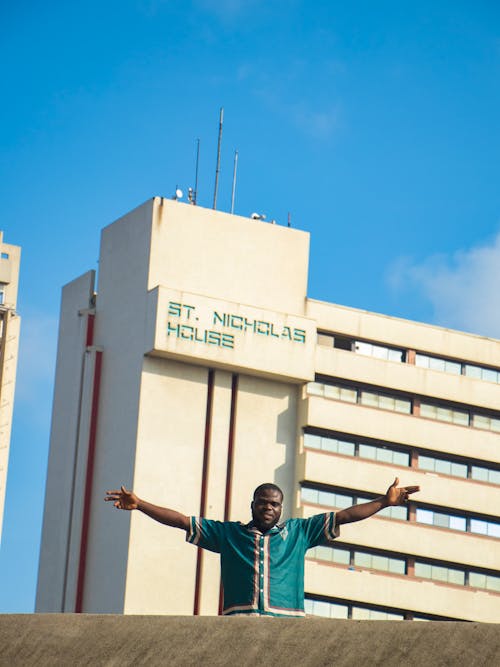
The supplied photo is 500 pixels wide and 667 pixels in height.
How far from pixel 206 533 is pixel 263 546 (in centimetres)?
52

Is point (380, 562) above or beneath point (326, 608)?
above

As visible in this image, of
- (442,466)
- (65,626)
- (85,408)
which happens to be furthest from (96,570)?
(65,626)

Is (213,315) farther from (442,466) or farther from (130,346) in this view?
(442,466)

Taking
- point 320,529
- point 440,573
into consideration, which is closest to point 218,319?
point 440,573

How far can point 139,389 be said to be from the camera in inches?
2527

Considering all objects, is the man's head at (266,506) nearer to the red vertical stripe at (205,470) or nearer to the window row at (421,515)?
the red vertical stripe at (205,470)

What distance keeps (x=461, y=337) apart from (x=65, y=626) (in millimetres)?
61863

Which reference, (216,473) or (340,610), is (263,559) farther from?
(340,610)

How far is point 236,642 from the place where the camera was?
11078 millimetres

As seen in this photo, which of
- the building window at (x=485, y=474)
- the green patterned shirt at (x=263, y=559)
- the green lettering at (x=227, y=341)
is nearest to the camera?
the green patterned shirt at (x=263, y=559)

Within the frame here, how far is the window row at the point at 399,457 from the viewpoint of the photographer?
68562mm

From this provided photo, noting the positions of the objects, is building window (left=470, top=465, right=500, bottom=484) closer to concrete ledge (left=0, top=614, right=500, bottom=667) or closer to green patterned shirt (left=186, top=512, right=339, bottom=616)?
green patterned shirt (left=186, top=512, right=339, bottom=616)

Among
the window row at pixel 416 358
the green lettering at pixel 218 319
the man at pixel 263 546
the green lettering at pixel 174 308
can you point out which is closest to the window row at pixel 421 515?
the window row at pixel 416 358

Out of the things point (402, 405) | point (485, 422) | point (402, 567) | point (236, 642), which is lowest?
point (236, 642)
